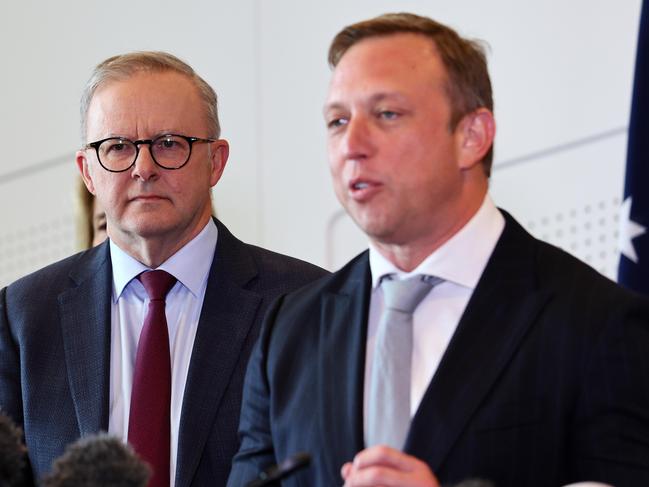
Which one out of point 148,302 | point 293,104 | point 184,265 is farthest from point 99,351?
point 293,104

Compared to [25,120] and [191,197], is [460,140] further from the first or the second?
[25,120]

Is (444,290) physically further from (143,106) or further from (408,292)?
(143,106)

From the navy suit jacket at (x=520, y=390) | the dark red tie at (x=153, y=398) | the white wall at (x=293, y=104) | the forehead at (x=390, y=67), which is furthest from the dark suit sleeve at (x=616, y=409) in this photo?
the white wall at (x=293, y=104)

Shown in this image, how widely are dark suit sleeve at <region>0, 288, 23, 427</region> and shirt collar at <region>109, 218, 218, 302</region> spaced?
228mm

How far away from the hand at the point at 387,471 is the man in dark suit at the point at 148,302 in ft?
2.41

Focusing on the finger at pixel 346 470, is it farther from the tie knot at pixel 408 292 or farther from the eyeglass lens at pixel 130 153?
the eyeglass lens at pixel 130 153

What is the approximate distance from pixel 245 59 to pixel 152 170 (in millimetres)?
2526

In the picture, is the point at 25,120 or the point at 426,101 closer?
the point at 426,101

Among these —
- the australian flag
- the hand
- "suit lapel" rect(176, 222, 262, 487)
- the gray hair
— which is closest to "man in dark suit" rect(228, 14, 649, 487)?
the hand

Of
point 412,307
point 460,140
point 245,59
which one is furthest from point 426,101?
point 245,59

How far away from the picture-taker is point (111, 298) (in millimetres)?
2482

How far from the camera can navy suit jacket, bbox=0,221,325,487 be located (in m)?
2.28

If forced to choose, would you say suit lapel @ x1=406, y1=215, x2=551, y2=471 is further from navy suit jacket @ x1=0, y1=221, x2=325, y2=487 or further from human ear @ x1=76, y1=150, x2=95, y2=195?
human ear @ x1=76, y1=150, x2=95, y2=195

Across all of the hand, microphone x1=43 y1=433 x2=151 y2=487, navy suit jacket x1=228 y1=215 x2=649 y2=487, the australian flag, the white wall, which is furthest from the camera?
the white wall
